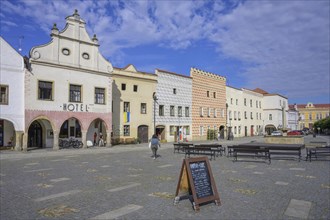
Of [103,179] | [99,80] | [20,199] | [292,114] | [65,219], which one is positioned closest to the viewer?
[65,219]

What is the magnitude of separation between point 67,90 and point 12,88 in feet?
16.1

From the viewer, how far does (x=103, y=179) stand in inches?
459

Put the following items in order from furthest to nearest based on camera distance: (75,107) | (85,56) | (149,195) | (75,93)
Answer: (85,56) < (75,93) < (75,107) < (149,195)

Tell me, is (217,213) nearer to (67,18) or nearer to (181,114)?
(67,18)

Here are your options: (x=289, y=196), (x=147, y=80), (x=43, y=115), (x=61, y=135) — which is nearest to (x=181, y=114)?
(x=147, y=80)

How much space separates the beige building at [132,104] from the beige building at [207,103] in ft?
Result: 32.2

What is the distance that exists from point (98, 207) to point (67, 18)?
86.2 ft

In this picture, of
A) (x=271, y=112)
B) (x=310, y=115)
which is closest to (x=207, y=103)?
(x=271, y=112)

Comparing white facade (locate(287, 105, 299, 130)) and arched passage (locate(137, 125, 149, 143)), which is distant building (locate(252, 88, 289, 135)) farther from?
arched passage (locate(137, 125, 149, 143))

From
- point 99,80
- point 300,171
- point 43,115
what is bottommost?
point 300,171

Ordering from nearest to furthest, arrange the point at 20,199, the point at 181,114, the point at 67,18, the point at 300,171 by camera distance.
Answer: the point at 20,199, the point at 300,171, the point at 67,18, the point at 181,114

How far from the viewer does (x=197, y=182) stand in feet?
25.1

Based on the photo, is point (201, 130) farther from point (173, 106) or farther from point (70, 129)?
point (70, 129)

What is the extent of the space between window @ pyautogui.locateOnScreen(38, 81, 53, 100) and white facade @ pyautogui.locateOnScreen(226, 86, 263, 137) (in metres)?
36.2
